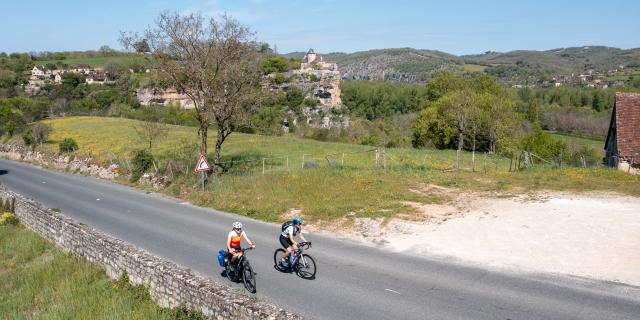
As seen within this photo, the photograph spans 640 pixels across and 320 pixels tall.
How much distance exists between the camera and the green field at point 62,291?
10.6m

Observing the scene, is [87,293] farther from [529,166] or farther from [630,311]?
[529,166]

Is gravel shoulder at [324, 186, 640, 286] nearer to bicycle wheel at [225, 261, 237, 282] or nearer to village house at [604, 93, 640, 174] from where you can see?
bicycle wheel at [225, 261, 237, 282]

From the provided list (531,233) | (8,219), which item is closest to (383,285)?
(531,233)

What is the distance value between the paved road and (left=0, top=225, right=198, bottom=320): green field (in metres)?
2.09

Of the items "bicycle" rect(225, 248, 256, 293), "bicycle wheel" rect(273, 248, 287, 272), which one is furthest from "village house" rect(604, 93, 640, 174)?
"bicycle" rect(225, 248, 256, 293)

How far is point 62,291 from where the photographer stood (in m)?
12.4

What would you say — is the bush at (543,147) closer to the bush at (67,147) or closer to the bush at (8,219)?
the bush at (8,219)

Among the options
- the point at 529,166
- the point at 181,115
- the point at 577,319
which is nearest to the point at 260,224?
the point at 577,319

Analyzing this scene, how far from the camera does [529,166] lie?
2889 cm

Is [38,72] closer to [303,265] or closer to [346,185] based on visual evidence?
[346,185]

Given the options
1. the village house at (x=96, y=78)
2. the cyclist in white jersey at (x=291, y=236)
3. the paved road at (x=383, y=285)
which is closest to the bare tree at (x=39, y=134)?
the paved road at (x=383, y=285)

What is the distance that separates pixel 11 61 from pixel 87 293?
561 feet

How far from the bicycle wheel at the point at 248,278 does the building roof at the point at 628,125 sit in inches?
935

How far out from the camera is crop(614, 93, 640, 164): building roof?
26703 millimetres
